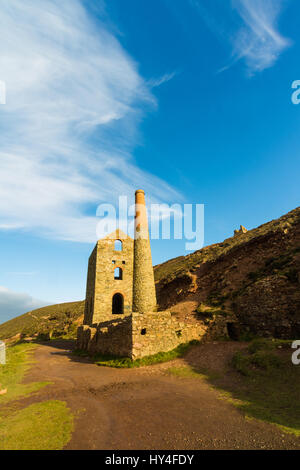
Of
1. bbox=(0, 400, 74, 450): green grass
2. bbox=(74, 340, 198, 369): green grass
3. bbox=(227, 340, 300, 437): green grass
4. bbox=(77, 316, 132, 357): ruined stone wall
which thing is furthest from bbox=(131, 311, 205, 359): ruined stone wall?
bbox=(0, 400, 74, 450): green grass

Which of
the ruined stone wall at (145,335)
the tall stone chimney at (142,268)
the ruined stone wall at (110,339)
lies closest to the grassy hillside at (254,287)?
the ruined stone wall at (145,335)

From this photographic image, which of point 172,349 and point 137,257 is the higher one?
point 137,257

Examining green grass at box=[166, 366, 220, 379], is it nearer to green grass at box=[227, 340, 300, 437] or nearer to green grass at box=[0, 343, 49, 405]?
green grass at box=[227, 340, 300, 437]

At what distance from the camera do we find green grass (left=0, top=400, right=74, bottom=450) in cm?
504

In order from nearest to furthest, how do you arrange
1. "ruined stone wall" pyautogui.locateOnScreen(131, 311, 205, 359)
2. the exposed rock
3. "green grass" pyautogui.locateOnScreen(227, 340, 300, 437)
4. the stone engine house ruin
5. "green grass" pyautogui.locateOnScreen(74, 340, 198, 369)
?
1. "green grass" pyautogui.locateOnScreen(227, 340, 300, 437)
2. "green grass" pyautogui.locateOnScreen(74, 340, 198, 369)
3. "ruined stone wall" pyautogui.locateOnScreen(131, 311, 205, 359)
4. the stone engine house ruin
5. the exposed rock

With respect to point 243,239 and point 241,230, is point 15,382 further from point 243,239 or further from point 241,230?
point 241,230

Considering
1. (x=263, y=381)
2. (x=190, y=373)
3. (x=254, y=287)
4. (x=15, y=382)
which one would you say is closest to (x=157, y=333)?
(x=190, y=373)

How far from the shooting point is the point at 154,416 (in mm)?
6484

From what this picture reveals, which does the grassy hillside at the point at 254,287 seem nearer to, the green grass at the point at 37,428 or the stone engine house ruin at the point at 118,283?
the stone engine house ruin at the point at 118,283

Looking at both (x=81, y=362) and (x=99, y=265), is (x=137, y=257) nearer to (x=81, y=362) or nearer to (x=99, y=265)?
(x=99, y=265)

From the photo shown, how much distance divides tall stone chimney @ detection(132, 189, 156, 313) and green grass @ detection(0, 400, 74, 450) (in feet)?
60.3
